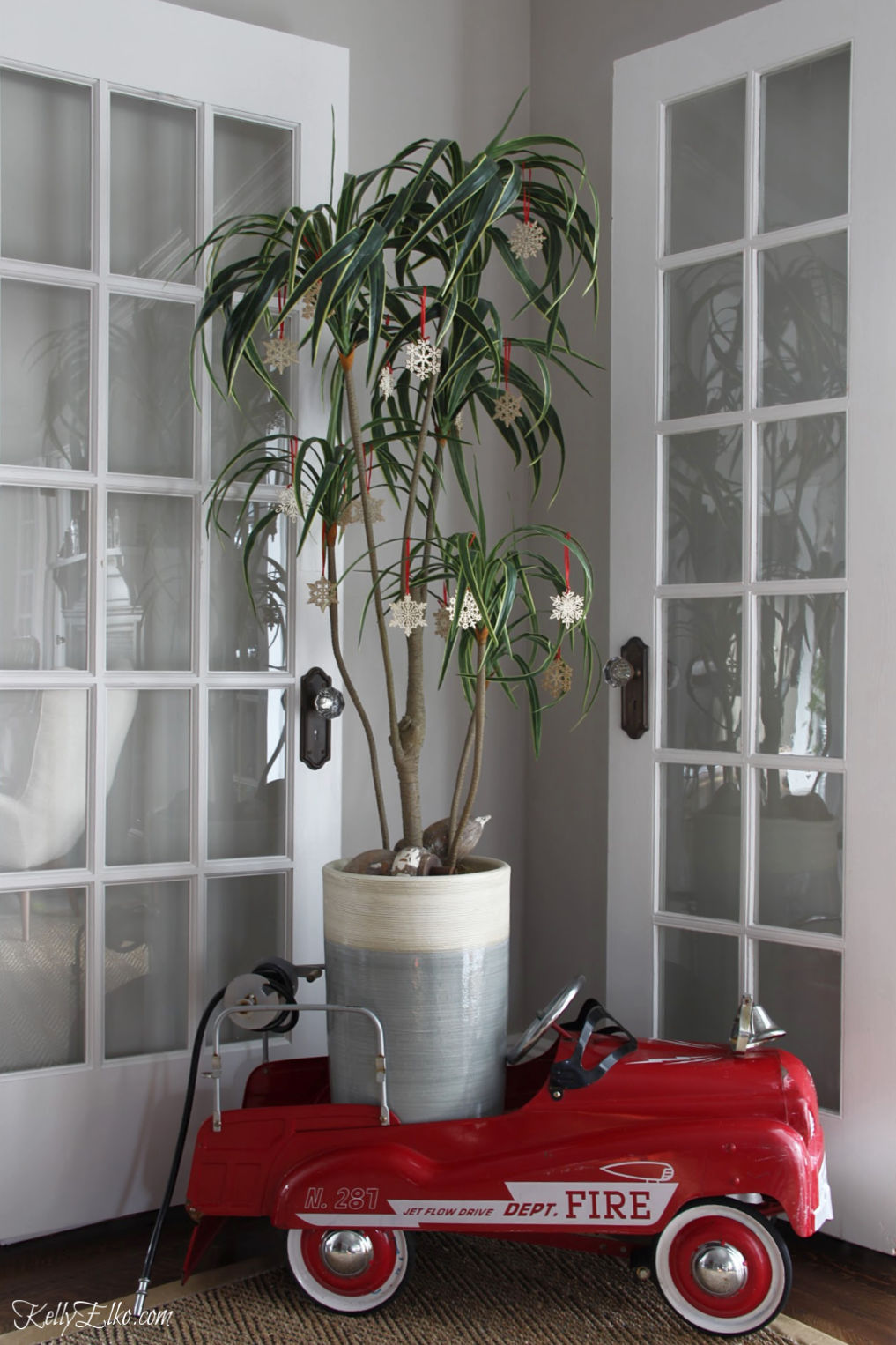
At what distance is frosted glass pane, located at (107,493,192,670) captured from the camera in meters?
2.18

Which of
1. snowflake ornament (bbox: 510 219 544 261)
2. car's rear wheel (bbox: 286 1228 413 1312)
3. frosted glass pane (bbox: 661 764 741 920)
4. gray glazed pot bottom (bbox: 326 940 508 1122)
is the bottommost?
car's rear wheel (bbox: 286 1228 413 1312)

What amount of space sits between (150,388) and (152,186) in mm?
381

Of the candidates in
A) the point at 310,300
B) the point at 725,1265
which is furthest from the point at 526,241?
the point at 725,1265

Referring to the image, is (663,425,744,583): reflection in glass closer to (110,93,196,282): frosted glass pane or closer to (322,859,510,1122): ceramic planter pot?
(322,859,510,1122): ceramic planter pot

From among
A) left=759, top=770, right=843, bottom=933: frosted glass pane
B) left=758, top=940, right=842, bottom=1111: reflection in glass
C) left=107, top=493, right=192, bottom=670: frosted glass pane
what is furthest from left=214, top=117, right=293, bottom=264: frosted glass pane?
left=758, top=940, right=842, bottom=1111: reflection in glass

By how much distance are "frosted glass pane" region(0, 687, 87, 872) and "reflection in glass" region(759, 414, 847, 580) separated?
1317 millimetres

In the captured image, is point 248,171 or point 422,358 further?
point 248,171

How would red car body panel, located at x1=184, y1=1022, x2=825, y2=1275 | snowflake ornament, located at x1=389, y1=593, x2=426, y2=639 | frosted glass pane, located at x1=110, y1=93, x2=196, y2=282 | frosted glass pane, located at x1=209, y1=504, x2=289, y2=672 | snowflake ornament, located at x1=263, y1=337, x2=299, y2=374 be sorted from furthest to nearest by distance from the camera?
frosted glass pane, located at x1=209, y1=504, x2=289, y2=672 < frosted glass pane, located at x1=110, y1=93, x2=196, y2=282 < snowflake ornament, located at x1=263, y1=337, x2=299, y2=374 < snowflake ornament, located at x1=389, y1=593, x2=426, y2=639 < red car body panel, located at x1=184, y1=1022, x2=825, y2=1275

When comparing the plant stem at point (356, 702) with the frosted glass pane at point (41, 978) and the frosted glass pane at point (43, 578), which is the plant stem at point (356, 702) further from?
the frosted glass pane at point (41, 978)

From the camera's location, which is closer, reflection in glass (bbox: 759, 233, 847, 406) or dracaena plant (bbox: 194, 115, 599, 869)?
dracaena plant (bbox: 194, 115, 599, 869)

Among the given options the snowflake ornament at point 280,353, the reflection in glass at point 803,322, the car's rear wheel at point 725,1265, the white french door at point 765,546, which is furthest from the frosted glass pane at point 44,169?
the car's rear wheel at point 725,1265

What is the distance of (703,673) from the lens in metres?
2.28

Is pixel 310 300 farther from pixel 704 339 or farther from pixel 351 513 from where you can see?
pixel 704 339

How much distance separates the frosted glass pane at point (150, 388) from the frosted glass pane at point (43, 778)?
0.47m
